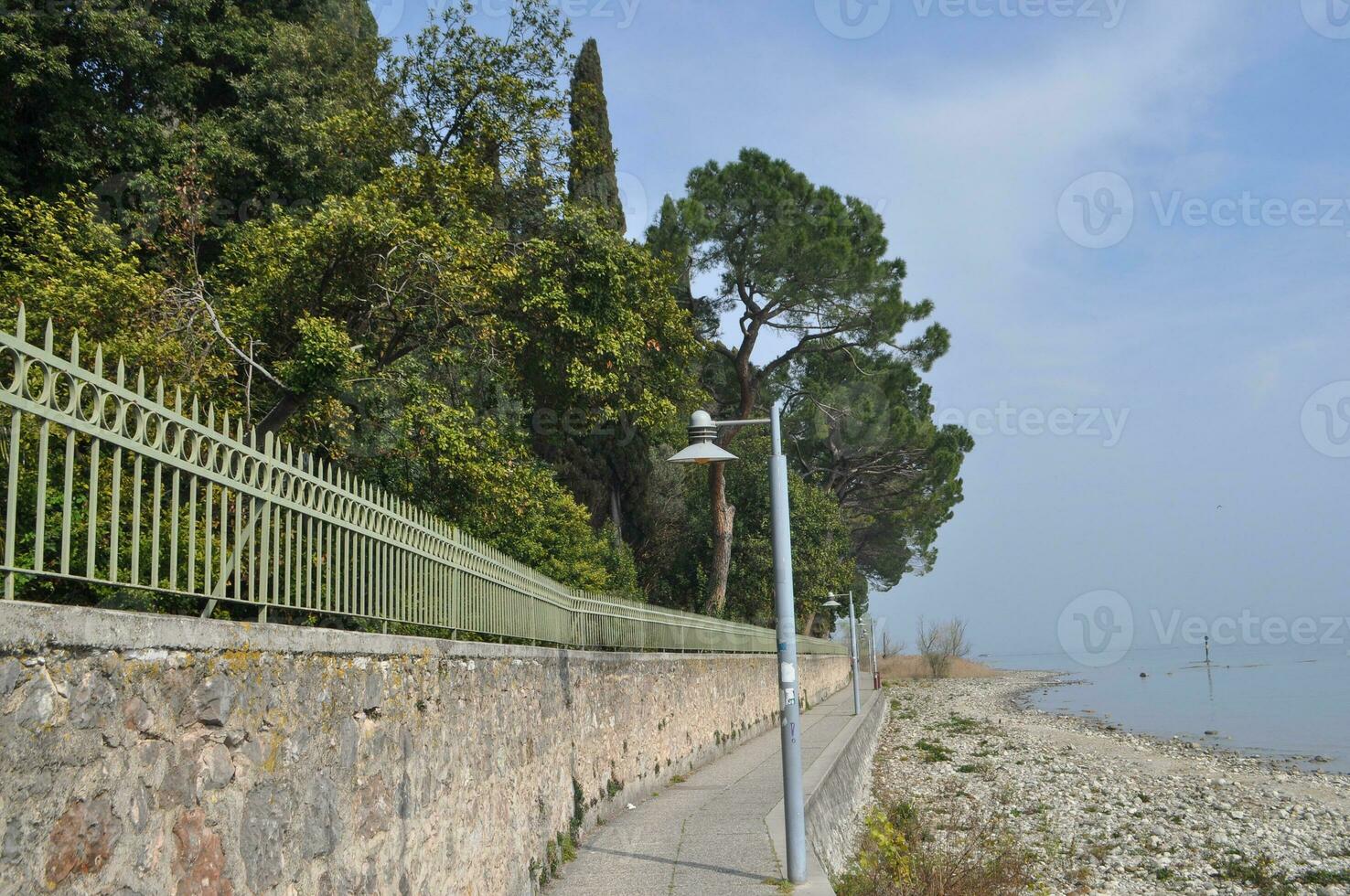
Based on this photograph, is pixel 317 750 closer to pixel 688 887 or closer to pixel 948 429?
pixel 688 887

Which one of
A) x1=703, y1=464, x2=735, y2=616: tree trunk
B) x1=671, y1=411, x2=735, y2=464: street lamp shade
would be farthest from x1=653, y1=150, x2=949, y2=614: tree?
x1=671, y1=411, x2=735, y2=464: street lamp shade

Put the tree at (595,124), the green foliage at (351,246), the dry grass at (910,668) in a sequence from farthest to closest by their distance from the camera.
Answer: the dry grass at (910,668) → the tree at (595,124) → the green foliage at (351,246)

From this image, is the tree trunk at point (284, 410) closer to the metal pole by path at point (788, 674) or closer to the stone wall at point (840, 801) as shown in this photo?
the metal pole by path at point (788, 674)

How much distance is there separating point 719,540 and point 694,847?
2436 cm

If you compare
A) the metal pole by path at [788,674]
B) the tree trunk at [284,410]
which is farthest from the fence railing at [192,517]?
the tree trunk at [284,410]

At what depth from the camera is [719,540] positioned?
3372cm

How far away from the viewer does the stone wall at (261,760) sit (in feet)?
8.75

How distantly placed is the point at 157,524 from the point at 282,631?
2.71 ft

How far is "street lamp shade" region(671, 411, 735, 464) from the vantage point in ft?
27.8

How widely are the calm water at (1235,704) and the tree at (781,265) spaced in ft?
57.7

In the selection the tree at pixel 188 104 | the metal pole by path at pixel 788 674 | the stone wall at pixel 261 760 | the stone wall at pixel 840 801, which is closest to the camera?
the stone wall at pixel 261 760

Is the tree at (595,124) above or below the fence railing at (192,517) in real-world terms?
above

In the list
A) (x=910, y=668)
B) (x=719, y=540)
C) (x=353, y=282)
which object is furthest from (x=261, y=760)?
(x=910, y=668)

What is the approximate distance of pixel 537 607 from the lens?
9.24m
